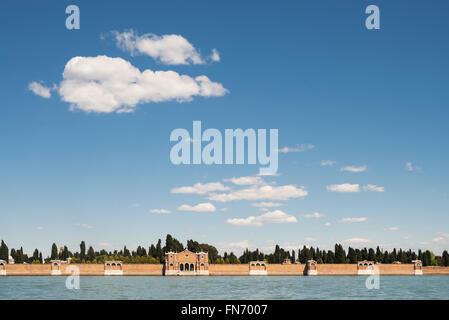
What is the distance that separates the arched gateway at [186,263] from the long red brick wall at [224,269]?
1.34 m

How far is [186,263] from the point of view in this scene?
73312 millimetres

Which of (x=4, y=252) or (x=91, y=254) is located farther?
(x=91, y=254)

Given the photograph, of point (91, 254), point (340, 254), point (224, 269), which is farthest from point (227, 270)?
point (91, 254)

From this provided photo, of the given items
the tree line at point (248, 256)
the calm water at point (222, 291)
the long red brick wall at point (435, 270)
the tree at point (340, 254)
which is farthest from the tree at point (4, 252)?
the long red brick wall at point (435, 270)

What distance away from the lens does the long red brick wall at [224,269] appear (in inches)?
2820

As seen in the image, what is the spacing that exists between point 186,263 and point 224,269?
5847 mm

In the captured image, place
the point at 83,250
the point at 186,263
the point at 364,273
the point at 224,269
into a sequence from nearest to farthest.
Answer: the point at 186,263
the point at 224,269
the point at 364,273
the point at 83,250

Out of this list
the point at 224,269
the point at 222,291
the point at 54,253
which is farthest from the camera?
the point at 54,253

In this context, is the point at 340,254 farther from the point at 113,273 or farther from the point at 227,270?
the point at 113,273

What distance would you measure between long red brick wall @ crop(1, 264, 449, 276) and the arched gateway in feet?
4.39

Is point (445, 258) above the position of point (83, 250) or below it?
below

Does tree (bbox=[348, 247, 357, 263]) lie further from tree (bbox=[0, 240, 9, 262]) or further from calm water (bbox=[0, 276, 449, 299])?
tree (bbox=[0, 240, 9, 262])
